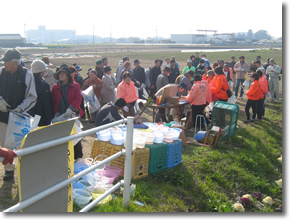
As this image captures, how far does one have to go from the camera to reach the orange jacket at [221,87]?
1004cm

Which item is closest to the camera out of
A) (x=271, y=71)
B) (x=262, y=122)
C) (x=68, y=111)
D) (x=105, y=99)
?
(x=68, y=111)

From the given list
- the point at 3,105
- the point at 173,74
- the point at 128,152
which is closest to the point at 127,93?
the point at 3,105

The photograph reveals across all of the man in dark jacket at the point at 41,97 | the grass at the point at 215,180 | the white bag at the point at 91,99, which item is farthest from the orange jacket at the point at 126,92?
the man in dark jacket at the point at 41,97

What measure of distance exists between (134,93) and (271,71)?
8723mm

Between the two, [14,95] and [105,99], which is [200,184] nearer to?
[14,95]

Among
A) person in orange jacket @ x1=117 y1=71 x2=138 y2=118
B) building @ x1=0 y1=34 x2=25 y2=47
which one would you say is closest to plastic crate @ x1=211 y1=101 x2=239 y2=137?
person in orange jacket @ x1=117 y1=71 x2=138 y2=118

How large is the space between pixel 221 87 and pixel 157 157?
5.01 m

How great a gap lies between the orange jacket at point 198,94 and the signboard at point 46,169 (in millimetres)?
6227

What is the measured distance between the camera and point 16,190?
482 centimetres

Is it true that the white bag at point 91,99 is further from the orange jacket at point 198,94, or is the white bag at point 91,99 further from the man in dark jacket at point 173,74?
the man in dark jacket at point 173,74

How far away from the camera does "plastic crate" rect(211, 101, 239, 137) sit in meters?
A: 8.79

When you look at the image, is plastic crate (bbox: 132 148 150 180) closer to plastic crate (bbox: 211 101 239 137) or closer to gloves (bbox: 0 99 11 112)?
gloves (bbox: 0 99 11 112)

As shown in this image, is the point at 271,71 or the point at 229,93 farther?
the point at 271,71

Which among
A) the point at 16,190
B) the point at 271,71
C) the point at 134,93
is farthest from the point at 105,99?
the point at 271,71
